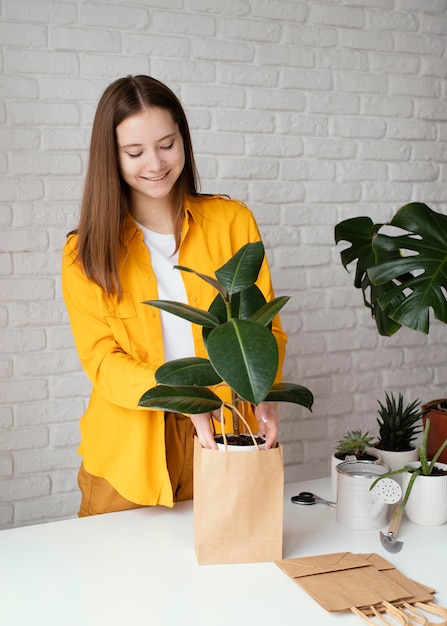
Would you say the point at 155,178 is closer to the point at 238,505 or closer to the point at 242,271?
the point at 242,271

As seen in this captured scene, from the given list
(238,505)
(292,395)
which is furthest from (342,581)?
(292,395)

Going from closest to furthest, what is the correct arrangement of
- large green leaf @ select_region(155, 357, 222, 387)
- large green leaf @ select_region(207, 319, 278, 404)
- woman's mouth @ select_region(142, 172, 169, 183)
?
large green leaf @ select_region(207, 319, 278, 404), large green leaf @ select_region(155, 357, 222, 387), woman's mouth @ select_region(142, 172, 169, 183)

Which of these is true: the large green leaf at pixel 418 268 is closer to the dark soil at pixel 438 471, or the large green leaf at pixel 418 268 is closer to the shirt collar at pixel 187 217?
the dark soil at pixel 438 471

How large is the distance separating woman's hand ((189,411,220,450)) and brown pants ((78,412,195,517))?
498 millimetres

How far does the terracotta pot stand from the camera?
176 cm

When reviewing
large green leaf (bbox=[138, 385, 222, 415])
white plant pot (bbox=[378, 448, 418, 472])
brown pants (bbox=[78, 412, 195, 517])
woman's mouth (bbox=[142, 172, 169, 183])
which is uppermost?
woman's mouth (bbox=[142, 172, 169, 183])

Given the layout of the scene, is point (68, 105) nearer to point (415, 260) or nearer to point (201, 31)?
point (201, 31)

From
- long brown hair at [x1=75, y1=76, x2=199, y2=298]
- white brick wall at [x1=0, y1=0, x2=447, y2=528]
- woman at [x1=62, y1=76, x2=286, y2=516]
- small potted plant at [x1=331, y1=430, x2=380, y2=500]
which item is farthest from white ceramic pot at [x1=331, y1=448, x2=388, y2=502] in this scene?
white brick wall at [x1=0, y1=0, x2=447, y2=528]

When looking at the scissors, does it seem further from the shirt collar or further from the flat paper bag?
the shirt collar

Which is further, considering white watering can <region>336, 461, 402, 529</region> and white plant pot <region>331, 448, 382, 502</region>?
white plant pot <region>331, 448, 382, 502</region>

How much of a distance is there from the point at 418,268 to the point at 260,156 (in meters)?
1.52

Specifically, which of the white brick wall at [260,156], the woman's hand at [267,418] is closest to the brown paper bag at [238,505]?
the woman's hand at [267,418]

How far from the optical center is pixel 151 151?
185cm

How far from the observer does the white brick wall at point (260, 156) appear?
264 centimetres
